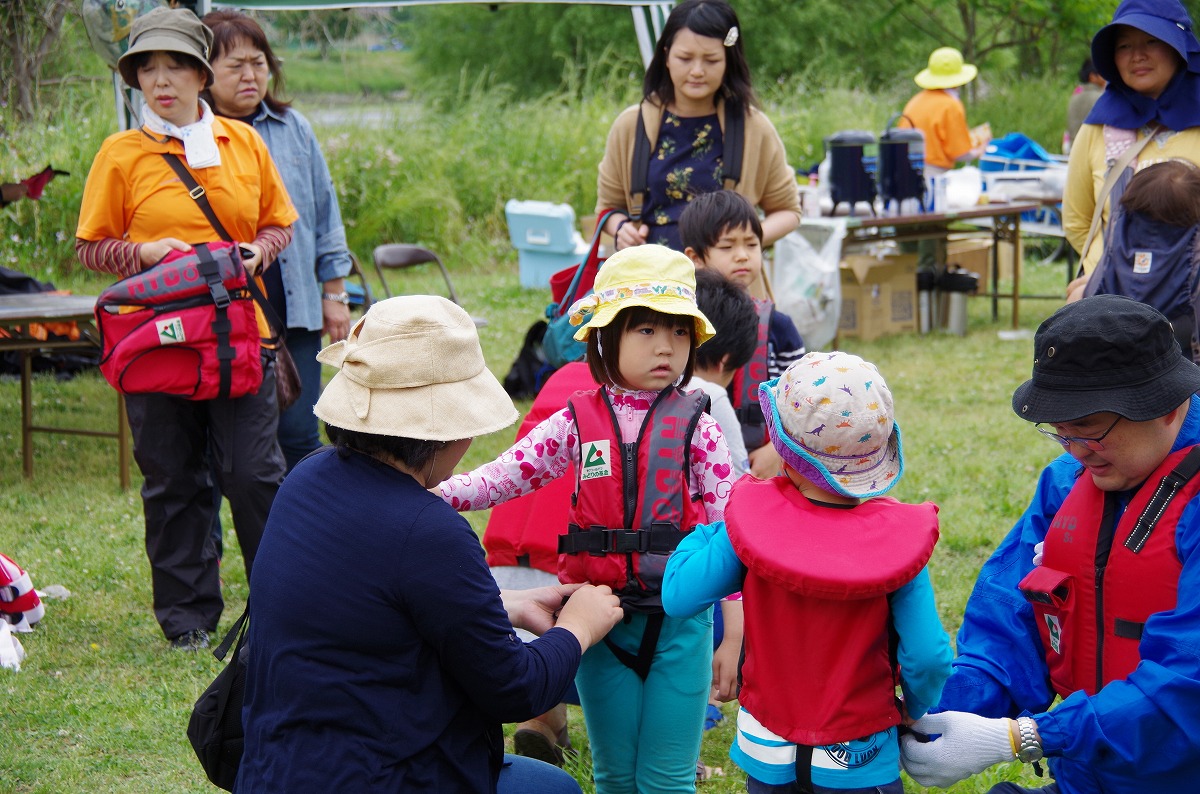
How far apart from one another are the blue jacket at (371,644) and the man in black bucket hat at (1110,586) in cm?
80

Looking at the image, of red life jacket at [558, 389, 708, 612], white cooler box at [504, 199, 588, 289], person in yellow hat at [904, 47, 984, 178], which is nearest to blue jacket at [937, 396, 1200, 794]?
red life jacket at [558, 389, 708, 612]

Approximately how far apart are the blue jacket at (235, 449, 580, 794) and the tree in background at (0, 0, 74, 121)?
1296 cm

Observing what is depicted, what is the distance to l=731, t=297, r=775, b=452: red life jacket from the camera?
12.5 feet

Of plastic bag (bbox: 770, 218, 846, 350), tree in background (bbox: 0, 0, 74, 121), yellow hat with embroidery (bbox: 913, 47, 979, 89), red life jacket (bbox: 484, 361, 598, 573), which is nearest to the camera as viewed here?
red life jacket (bbox: 484, 361, 598, 573)

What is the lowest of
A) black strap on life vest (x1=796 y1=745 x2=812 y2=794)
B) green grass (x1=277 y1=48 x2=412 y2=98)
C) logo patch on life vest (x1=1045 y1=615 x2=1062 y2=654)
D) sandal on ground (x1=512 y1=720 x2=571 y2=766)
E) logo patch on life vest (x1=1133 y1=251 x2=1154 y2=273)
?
sandal on ground (x1=512 y1=720 x2=571 y2=766)

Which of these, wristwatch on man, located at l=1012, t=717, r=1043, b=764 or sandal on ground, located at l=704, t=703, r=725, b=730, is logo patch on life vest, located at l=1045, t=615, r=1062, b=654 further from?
sandal on ground, located at l=704, t=703, r=725, b=730

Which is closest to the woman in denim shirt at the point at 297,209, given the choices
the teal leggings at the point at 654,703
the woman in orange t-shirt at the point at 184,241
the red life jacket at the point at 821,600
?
the woman in orange t-shirt at the point at 184,241

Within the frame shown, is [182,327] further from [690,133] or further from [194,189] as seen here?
[690,133]

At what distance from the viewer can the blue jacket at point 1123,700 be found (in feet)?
6.50

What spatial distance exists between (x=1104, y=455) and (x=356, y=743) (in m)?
1.37

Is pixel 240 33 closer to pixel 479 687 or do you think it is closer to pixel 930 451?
pixel 479 687

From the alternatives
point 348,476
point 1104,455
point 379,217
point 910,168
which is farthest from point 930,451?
point 379,217

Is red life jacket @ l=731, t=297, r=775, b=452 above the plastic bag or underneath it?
above

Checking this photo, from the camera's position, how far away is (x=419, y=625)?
6.84 feet
